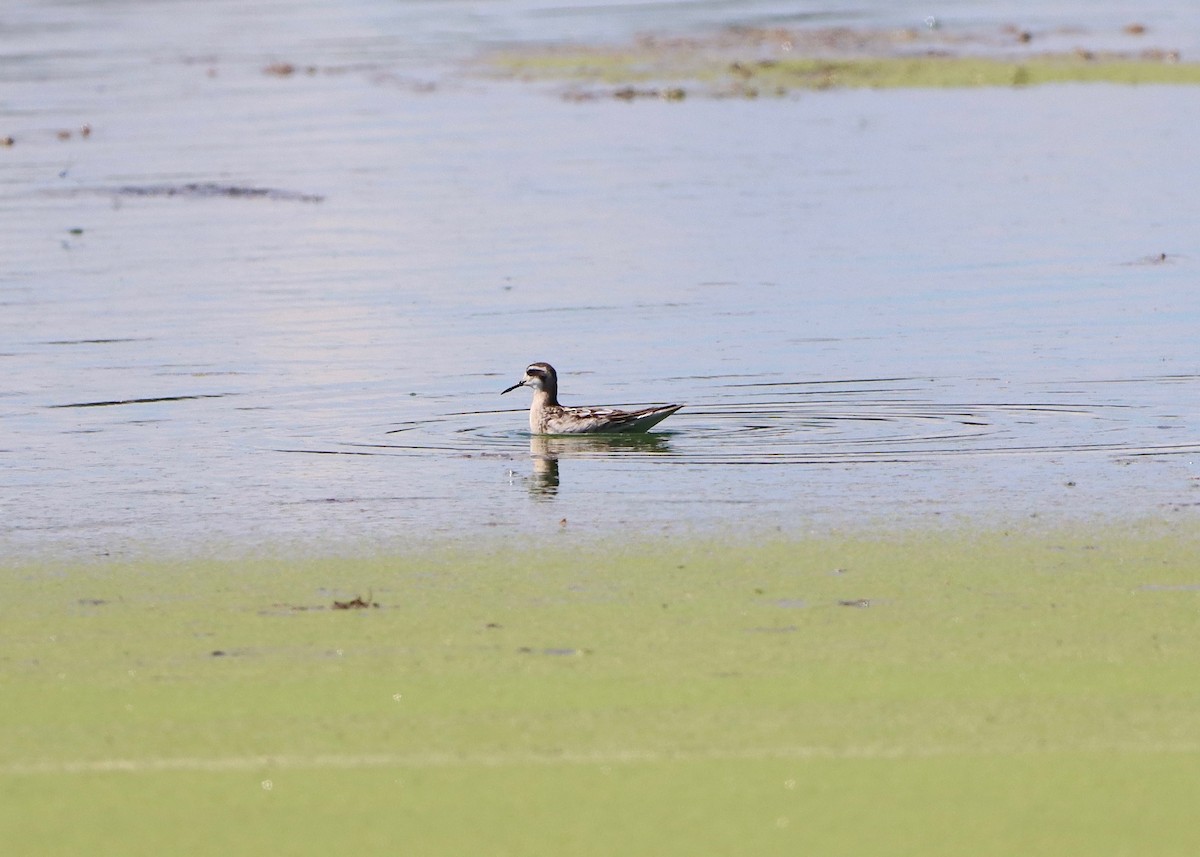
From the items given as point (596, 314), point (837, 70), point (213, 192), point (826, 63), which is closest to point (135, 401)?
point (596, 314)

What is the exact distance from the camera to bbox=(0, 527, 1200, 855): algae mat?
15.5ft

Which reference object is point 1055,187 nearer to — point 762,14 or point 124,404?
point 124,404

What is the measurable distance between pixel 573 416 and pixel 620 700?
414 cm

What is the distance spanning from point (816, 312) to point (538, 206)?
5.21 metres

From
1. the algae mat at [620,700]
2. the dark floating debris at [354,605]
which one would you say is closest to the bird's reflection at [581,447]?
the algae mat at [620,700]

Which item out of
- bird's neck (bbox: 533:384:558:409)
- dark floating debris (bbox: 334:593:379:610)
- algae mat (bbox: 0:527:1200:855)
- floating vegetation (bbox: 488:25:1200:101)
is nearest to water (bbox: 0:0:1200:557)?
bird's neck (bbox: 533:384:558:409)

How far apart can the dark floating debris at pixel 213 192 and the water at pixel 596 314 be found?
64 mm

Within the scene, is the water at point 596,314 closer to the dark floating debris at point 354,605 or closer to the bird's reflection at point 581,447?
the bird's reflection at point 581,447

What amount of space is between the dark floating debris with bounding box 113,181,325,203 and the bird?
8212mm

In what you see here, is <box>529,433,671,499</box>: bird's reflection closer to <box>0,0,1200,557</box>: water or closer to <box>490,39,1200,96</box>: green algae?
<box>0,0,1200,557</box>: water

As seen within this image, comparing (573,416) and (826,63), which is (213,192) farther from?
(826,63)

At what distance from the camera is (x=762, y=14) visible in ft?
123

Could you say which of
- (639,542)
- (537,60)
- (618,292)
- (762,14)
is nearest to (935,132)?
(618,292)

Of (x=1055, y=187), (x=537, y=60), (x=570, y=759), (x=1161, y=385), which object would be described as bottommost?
(x=570, y=759)
